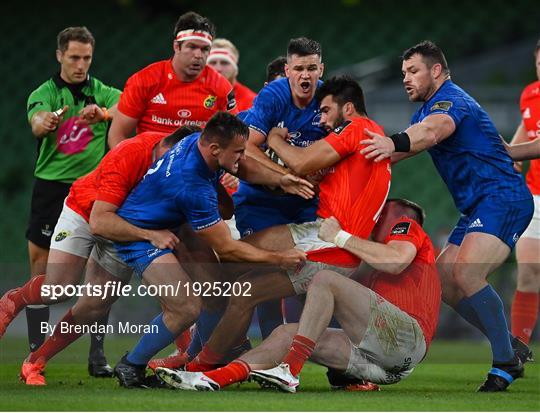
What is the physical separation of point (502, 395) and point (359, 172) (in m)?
1.44

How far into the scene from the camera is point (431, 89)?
662cm

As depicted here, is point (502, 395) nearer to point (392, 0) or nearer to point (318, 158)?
point (318, 158)

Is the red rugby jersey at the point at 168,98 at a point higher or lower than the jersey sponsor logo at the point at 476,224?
higher

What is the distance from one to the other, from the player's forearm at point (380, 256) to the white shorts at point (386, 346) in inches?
6.4

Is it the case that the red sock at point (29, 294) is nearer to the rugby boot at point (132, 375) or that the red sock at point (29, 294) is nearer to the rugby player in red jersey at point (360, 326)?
the rugby boot at point (132, 375)

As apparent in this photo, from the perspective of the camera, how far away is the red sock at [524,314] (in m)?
7.68

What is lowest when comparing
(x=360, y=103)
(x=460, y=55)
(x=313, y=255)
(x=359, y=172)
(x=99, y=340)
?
(x=99, y=340)

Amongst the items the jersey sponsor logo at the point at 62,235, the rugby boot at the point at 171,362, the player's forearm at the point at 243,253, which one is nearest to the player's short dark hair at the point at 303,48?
the player's forearm at the point at 243,253

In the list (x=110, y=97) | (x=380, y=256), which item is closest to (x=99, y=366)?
(x=110, y=97)

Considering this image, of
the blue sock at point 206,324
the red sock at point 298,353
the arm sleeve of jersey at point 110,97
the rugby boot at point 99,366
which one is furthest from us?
the arm sleeve of jersey at point 110,97

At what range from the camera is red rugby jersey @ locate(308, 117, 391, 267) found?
5.95 m

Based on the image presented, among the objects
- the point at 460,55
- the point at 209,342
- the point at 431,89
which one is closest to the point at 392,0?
the point at 460,55

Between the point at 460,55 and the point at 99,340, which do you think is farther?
the point at 460,55

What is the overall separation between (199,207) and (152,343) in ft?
2.59
